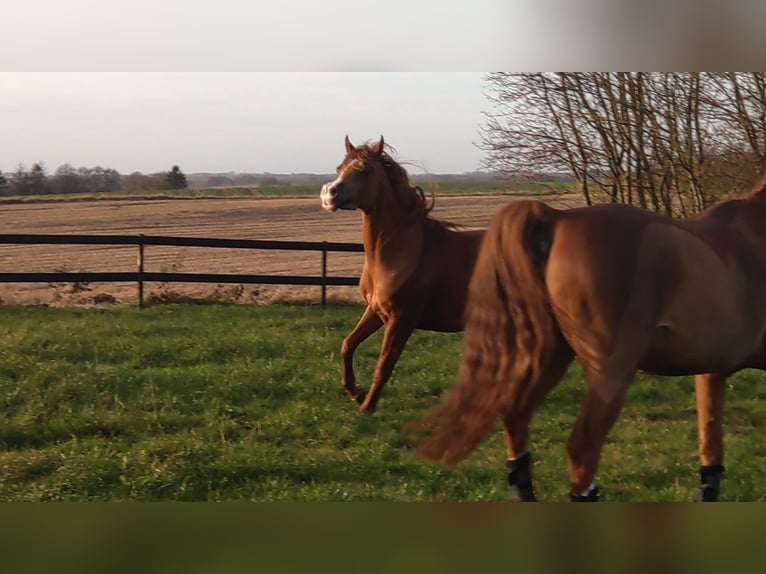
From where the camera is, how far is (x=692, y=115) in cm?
292

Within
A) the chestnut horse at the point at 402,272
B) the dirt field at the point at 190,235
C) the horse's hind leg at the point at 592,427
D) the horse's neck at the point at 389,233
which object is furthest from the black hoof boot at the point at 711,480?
the horse's neck at the point at 389,233

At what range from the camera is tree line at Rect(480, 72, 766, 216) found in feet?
9.16

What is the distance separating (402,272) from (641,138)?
1145 millimetres

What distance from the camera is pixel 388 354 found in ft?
10.5

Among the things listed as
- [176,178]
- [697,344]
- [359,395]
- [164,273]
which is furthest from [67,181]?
[697,344]

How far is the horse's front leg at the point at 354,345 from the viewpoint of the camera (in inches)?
123

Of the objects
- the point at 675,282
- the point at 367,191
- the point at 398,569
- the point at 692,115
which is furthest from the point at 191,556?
the point at 692,115

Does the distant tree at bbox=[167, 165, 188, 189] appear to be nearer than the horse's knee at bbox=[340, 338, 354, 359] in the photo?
Yes

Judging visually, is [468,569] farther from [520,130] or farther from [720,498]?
[520,130]

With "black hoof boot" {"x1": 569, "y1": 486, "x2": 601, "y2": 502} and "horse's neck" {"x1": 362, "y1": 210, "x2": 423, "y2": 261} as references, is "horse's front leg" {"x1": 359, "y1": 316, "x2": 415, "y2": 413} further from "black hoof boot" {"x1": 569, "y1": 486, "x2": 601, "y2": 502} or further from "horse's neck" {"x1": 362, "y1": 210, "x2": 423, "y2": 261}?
"black hoof boot" {"x1": 569, "y1": 486, "x2": 601, "y2": 502}

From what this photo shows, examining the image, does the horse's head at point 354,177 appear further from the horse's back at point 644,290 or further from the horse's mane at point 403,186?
the horse's back at point 644,290

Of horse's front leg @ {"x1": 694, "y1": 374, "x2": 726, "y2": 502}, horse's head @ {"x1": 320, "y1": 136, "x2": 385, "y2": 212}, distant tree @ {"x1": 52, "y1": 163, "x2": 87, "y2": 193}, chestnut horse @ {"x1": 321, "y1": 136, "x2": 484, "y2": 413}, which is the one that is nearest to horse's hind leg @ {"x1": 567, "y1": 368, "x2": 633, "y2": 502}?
horse's front leg @ {"x1": 694, "y1": 374, "x2": 726, "y2": 502}

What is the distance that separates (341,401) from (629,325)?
1282 millimetres

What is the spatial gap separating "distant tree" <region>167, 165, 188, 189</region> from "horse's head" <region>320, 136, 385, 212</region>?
0.55 meters
